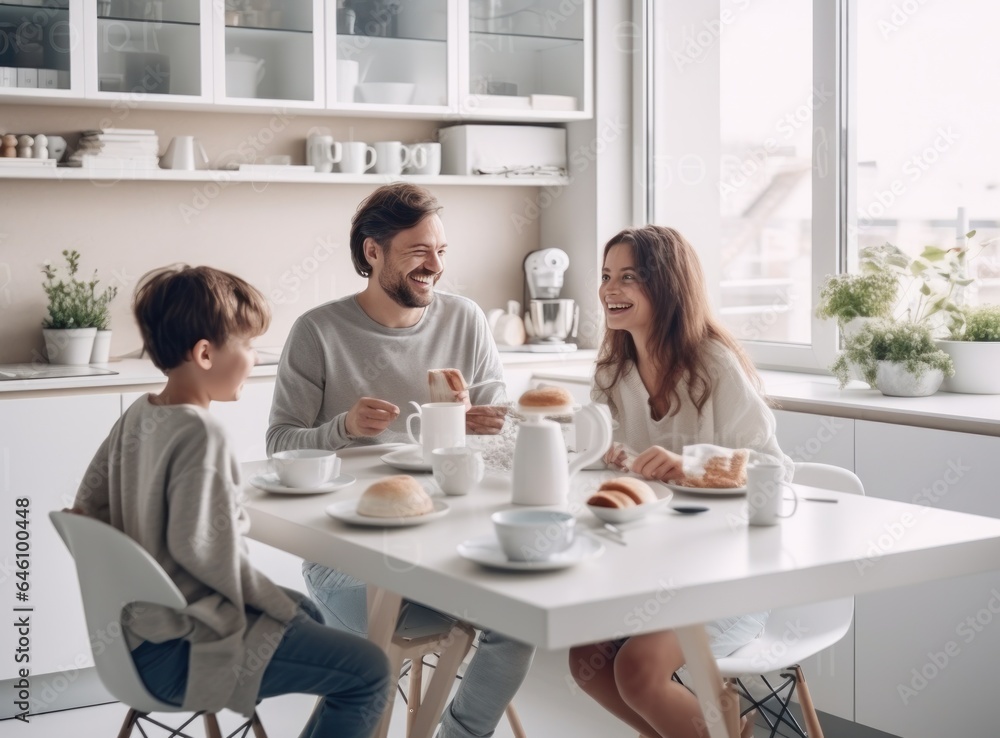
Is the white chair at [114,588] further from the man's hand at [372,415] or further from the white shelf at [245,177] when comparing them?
the white shelf at [245,177]

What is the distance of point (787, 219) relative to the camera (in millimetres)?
3488

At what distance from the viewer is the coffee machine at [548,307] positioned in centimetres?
403

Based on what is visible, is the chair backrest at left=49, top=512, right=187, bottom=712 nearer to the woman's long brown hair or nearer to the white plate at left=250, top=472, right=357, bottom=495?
the white plate at left=250, top=472, right=357, bottom=495

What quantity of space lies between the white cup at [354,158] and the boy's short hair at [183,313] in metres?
2.06

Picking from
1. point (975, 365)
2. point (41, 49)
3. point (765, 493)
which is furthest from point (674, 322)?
point (41, 49)

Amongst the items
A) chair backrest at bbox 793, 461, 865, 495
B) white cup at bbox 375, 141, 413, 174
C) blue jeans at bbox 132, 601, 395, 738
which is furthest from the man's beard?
white cup at bbox 375, 141, 413, 174

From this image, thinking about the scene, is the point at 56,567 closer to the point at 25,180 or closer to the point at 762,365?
the point at 25,180

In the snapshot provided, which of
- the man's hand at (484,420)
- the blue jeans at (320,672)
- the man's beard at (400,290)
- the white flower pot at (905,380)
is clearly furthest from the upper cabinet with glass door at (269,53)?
the blue jeans at (320,672)

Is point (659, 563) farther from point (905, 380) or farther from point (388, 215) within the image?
point (905, 380)

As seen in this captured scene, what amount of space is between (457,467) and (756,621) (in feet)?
2.00

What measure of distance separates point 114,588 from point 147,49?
220 centimetres

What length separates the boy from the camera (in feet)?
5.20

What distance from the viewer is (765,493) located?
1635mm

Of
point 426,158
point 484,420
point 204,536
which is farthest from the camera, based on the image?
point 426,158
